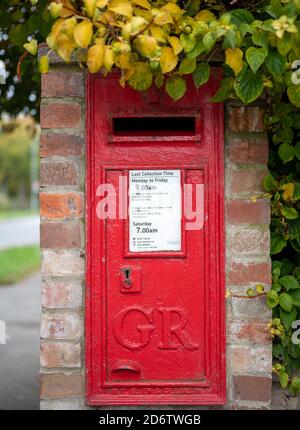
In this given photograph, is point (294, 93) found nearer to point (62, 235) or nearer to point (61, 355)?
point (62, 235)

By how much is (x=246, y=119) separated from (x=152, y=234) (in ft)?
2.01

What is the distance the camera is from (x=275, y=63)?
1.85m

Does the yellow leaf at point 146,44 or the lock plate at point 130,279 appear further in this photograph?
the lock plate at point 130,279

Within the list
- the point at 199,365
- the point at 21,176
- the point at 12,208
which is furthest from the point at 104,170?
the point at 12,208

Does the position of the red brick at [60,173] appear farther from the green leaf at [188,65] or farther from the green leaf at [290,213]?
the green leaf at [290,213]

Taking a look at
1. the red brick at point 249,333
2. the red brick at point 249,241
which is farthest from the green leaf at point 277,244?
the red brick at point 249,333

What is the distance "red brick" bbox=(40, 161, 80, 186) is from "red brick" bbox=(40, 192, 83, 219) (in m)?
0.05

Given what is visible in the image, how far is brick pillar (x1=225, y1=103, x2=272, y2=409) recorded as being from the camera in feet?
7.27

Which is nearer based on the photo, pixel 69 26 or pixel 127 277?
pixel 69 26

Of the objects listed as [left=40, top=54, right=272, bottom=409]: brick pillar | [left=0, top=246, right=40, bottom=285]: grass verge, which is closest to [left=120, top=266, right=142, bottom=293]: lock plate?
[left=40, top=54, right=272, bottom=409]: brick pillar

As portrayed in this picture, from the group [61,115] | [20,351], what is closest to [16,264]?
[20,351]

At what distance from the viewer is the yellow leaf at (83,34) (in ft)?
5.55

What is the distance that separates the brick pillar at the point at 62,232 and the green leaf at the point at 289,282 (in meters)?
0.84

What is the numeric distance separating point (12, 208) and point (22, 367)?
45535mm
